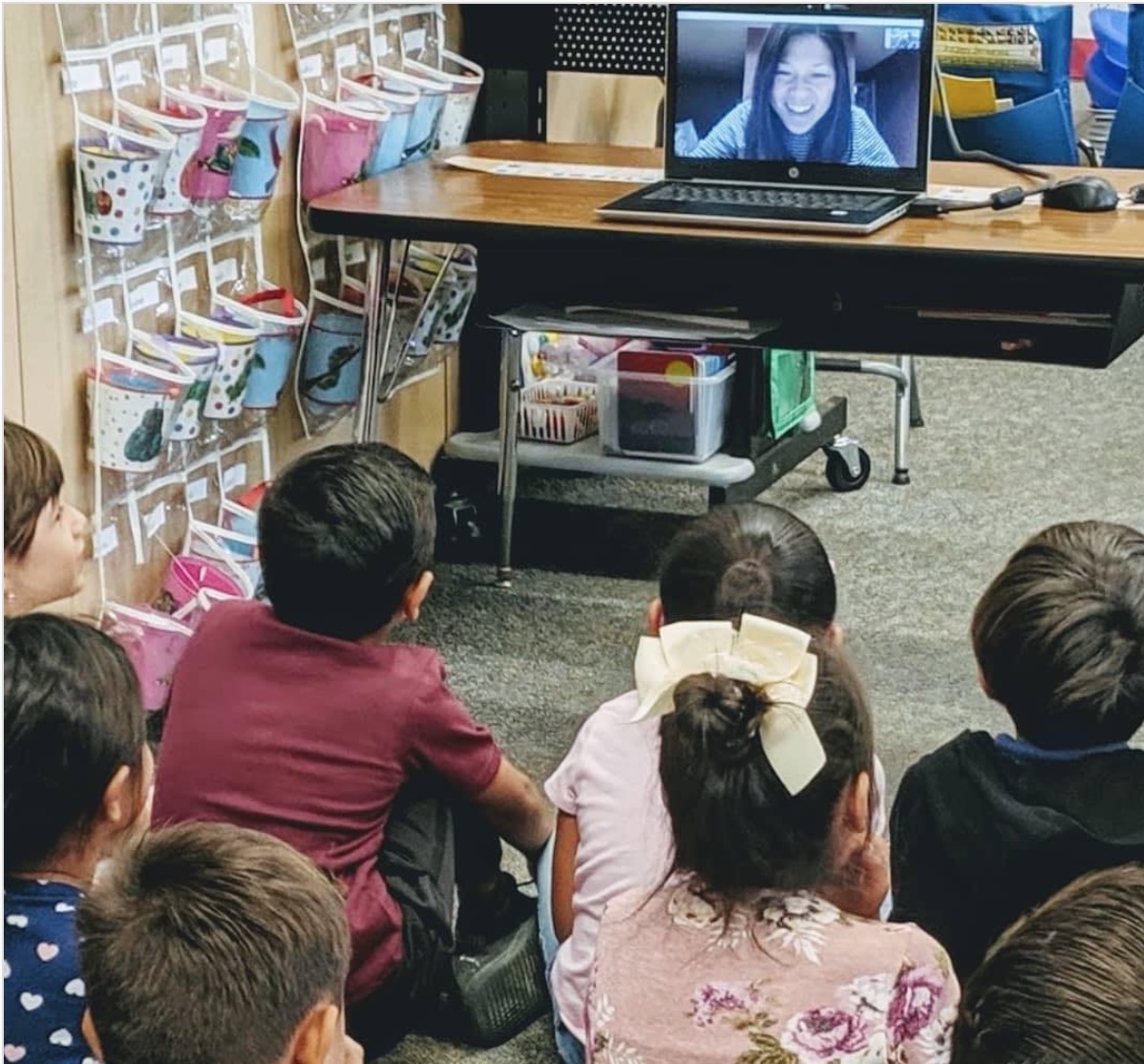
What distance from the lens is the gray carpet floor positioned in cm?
278

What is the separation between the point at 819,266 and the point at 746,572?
82 cm

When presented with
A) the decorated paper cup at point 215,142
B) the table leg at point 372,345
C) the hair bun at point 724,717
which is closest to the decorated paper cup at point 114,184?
the decorated paper cup at point 215,142

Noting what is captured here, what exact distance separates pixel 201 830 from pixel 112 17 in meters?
1.49

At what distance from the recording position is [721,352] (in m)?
3.27

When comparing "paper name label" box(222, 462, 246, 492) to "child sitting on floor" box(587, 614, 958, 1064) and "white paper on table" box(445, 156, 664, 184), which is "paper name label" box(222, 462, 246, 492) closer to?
"white paper on table" box(445, 156, 664, 184)

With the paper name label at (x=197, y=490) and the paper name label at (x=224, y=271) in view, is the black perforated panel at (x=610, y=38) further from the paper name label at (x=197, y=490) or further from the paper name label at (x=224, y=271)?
the paper name label at (x=197, y=490)

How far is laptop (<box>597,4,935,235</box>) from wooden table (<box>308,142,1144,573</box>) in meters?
0.07

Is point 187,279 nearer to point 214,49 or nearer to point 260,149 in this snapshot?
point 260,149

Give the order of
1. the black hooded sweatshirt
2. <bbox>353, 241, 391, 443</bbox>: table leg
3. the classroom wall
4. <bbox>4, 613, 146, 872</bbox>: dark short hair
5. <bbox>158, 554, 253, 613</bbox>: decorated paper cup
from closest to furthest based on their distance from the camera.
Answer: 1. <bbox>4, 613, 146, 872</bbox>: dark short hair
2. the black hooded sweatshirt
3. the classroom wall
4. <bbox>158, 554, 253, 613</bbox>: decorated paper cup
5. <bbox>353, 241, 391, 443</bbox>: table leg

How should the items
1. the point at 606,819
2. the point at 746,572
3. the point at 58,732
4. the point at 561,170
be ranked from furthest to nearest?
the point at 561,170
the point at 746,572
the point at 606,819
the point at 58,732

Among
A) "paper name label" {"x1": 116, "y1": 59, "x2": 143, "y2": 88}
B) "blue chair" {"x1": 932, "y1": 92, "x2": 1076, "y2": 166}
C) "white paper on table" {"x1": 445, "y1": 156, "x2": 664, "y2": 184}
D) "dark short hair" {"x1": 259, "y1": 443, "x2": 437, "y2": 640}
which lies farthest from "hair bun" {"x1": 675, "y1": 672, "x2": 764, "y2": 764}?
"blue chair" {"x1": 932, "y1": 92, "x2": 1076, "y2": 166}

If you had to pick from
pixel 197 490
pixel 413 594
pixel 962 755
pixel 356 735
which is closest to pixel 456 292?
pixel 197 490

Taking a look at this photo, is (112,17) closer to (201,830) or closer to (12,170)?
(12,170)

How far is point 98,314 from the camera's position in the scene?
2.52 m
